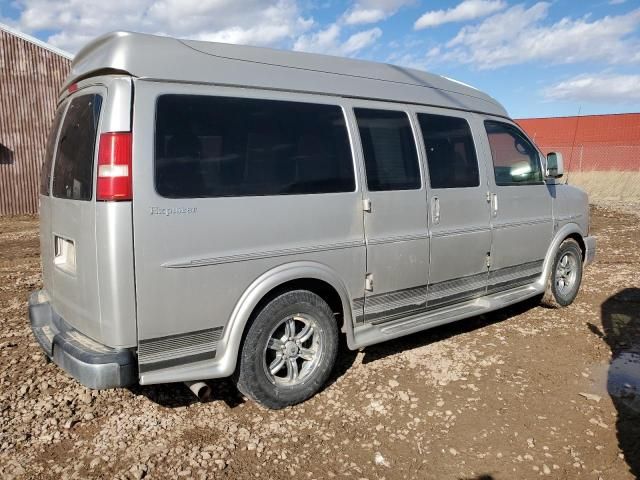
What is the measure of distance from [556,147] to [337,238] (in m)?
33.6

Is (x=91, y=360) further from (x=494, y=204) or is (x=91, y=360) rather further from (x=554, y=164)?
(x=554, y=164)

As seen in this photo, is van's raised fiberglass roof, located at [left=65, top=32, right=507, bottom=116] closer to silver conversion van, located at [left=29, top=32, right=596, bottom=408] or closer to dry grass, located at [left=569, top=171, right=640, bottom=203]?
silver conversion van, located at [left=29, top=32, right=596, bottom=408]

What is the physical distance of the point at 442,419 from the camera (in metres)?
3.58

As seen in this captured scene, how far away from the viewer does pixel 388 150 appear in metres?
4.12

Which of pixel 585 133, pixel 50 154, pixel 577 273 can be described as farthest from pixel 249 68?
pixel 585 133

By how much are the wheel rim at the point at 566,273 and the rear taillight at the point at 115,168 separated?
15.9 ft

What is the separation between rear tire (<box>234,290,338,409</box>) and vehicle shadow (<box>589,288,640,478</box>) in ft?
6.34

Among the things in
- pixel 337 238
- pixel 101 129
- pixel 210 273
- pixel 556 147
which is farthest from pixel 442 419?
pixel 556 147

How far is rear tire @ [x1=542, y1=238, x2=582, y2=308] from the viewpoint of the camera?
230 inches

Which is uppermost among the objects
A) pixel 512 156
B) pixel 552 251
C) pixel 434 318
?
pixel 512 156

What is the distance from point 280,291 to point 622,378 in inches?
111

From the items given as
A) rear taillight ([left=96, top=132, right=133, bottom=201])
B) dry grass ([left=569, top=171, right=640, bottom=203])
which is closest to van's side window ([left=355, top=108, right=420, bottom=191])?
rear taillight ([left=96, top=132, right=133, bottom=201])

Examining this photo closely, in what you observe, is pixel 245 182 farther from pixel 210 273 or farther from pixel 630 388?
pixel 630 388

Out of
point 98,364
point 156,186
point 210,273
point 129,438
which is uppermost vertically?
point 156,186
